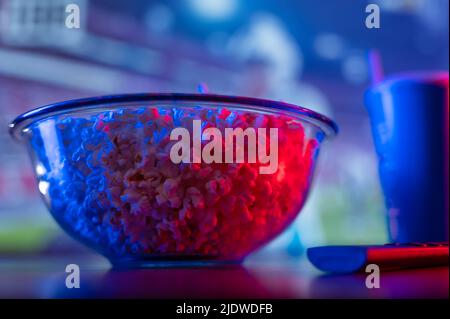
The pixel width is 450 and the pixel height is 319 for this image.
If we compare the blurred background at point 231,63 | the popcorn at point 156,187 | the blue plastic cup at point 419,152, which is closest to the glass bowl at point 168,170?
the popcorn at point 156,187

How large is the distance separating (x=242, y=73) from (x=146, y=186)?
0.62 m

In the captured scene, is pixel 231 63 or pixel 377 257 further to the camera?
pixel 231 63

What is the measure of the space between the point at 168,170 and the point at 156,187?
2cm

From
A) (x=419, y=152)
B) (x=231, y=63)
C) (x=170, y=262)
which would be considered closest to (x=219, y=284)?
(x=170, y=262)

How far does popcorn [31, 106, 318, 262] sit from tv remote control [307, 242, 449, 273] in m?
0.07

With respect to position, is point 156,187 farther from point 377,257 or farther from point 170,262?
point 377,257

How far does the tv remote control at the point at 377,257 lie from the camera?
399 mm

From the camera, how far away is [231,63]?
0.99 metres

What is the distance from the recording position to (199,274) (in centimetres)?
40

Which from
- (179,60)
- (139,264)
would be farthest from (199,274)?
(179,60)
